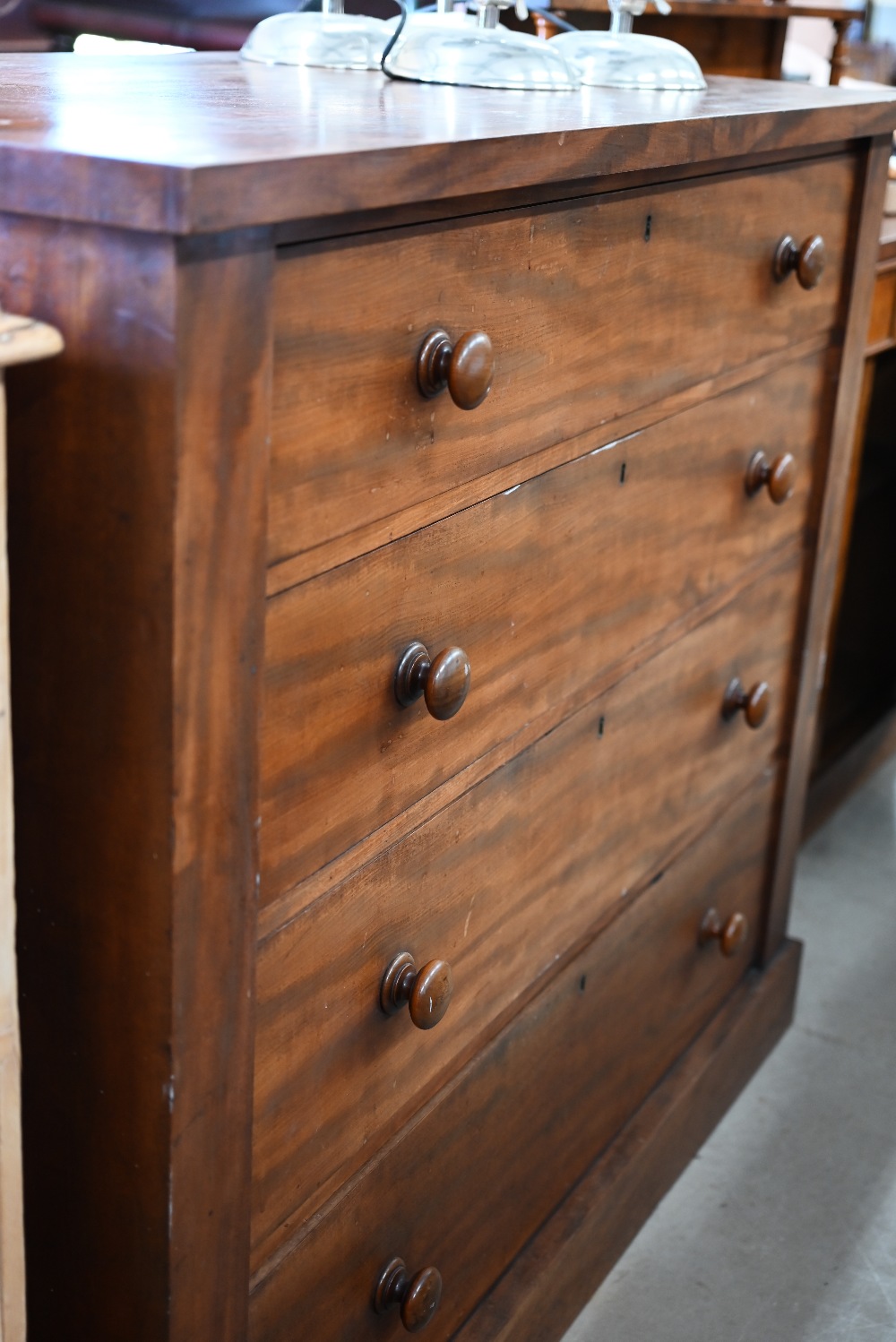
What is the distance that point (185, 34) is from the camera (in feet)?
6.62

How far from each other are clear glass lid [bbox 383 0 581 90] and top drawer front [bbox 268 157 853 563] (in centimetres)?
13

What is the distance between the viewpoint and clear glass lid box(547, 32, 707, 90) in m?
1.13

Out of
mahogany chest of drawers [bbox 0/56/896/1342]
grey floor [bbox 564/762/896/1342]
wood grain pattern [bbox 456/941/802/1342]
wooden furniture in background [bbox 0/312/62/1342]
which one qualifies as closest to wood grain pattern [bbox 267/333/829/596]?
mahogany chest of drawers [bbox 0/56/896/1342]

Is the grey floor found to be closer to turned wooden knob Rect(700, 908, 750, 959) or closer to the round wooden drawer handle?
turned wooden knob Rect(700, 908, 750, 959)

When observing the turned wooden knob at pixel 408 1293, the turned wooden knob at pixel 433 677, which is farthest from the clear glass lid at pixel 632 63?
the turned wooden knob at pixel 408 1293

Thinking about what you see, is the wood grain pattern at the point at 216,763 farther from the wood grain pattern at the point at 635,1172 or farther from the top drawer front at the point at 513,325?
the wood grain pattern at the point at 635,1172

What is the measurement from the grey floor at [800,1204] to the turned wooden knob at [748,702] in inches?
19.9

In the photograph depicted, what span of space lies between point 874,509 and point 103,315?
6.37 ft

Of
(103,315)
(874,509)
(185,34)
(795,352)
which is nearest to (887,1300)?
(795,352)

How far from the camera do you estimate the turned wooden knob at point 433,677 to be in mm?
824

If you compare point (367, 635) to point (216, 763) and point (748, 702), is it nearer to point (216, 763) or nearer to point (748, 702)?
point (216, 763)

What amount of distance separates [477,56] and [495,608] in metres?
0.42

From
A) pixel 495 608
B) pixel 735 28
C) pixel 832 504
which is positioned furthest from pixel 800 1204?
pixel 735 28

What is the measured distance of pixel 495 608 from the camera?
3.02 feet
